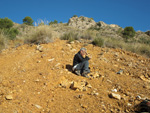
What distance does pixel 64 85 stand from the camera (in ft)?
10.4

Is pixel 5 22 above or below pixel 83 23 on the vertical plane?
below

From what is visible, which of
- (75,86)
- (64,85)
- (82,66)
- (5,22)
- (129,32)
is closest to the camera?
(75,86)

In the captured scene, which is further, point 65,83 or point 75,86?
point 65,83

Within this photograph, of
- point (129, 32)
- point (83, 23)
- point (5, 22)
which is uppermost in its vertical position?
point (83, 23)

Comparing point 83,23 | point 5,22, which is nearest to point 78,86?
point 5,22

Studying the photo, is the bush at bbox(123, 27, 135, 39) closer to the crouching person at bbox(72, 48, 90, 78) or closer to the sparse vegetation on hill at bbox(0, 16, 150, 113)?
the sparse vegetation on hill at bbox(0, 16, 150, 113)

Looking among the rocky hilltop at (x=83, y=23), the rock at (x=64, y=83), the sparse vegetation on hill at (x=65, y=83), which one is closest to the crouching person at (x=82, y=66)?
the sparse vegetation on hill at (x=65, y=83)

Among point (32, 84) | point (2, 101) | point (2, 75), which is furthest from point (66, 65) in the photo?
point (2, 101)

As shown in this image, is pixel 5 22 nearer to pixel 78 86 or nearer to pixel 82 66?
pixel 82 66

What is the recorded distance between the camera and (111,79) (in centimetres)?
362

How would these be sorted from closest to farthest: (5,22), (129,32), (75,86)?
(75,86) < (5,22) < (129,32)

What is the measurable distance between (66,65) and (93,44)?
3.00 metres

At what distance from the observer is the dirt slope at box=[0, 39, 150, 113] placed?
8.00 ft

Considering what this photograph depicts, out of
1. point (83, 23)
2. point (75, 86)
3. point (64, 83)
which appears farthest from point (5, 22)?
point (83, 23)
